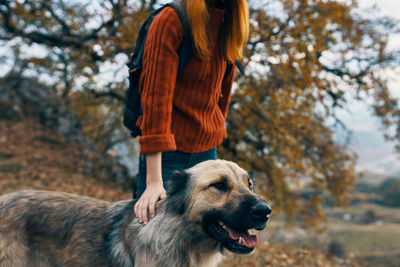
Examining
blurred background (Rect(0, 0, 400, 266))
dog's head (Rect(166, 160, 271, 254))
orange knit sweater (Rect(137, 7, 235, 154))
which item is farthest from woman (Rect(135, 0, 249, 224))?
blurred background (Rect(0, 0, 400, 266))

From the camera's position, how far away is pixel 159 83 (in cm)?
183

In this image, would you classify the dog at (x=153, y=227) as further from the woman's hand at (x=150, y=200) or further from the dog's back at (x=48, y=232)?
the woman's hand at (x=150, y=200)

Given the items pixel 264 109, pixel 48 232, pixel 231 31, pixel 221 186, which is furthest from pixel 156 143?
pixel 264 109

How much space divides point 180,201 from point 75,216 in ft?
2.91

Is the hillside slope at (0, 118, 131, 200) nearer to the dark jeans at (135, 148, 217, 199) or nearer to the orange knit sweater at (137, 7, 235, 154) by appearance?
the dark jeans at (135, 148, 217, 199)

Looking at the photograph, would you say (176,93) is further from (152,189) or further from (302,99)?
(302,99)

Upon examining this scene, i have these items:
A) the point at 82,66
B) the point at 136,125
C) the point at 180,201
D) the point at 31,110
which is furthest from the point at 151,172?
the point at 31,110

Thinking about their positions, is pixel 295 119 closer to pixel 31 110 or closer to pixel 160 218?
pixel 160 218

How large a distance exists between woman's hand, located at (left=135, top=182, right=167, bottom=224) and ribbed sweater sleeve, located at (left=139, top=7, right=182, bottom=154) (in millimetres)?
236

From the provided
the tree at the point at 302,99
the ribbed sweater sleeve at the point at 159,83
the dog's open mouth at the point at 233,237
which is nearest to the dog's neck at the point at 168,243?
the dog's open mouth at the point at 233,237

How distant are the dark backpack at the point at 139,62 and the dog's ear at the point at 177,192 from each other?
0.53m

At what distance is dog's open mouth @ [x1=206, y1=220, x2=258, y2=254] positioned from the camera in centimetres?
189

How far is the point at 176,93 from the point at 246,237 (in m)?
1.05

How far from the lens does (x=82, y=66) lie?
8.73m
